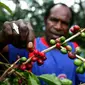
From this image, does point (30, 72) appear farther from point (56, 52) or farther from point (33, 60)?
point (56, 52)

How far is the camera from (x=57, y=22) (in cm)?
242

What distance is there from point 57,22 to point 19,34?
4.94 feet

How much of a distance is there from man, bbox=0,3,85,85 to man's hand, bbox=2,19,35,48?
1231 mm

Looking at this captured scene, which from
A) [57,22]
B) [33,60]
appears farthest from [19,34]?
[57,22]

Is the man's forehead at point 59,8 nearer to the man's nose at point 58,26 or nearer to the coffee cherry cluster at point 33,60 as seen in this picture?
the man's nose at point 58,26

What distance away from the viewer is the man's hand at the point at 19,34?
3.05 feet

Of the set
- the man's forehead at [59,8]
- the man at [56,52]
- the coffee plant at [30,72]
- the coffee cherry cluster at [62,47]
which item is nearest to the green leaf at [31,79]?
the coffee plant at [30,72]

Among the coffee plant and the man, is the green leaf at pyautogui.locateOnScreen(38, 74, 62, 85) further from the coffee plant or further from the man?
the man

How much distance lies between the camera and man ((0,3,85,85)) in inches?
89.5

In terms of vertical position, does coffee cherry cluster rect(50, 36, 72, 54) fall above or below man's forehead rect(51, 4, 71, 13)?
below

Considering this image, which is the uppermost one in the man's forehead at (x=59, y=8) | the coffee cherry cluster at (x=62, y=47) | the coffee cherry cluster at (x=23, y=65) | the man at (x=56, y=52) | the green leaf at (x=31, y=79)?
the man's forehead at (x=59, y=8)

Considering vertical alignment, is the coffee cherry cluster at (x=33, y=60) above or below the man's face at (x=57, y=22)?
below

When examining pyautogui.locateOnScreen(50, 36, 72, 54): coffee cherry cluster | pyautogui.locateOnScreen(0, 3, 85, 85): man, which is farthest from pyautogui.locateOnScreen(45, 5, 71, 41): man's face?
pyautogui.locateOnScreen(50, 36, 72, 54): coffee cherry cluster

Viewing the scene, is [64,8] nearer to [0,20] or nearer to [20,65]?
[0,20]
